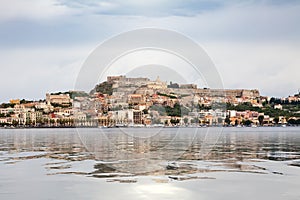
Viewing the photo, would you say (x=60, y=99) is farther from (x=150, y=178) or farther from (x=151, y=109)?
(x=150, y=178)

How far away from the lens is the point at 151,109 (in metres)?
130

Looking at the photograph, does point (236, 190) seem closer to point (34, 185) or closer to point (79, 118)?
point (34, 185)

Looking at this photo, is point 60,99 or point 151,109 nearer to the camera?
point 151,109

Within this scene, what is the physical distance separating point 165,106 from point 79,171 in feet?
343

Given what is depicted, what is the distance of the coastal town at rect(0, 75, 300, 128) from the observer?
113 m

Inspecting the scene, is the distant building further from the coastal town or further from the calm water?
the calm water

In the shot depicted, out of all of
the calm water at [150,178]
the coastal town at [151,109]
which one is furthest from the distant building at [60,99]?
the calm water at [150,178]

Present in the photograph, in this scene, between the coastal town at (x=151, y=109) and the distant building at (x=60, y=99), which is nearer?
the coastal town at (x=151, y=109)

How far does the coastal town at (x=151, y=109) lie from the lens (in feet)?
371

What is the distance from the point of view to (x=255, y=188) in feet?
45.9

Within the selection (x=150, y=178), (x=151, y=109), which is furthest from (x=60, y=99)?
(x=150, y=178)

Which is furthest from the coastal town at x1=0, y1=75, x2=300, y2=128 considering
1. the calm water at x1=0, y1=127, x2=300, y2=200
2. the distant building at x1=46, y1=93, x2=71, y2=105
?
the calm water at x1=0, y1=127, x2=300, y2=200

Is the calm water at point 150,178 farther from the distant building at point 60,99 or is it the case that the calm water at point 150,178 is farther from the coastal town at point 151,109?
the distant building at point 60,99

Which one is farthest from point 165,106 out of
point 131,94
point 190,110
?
point 190,110
